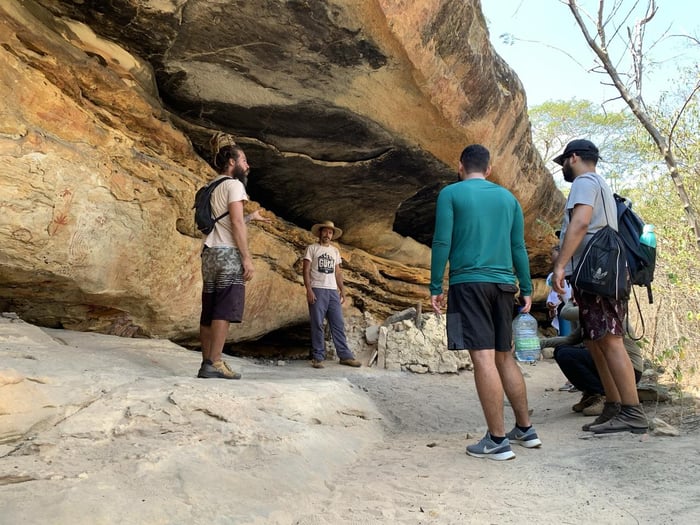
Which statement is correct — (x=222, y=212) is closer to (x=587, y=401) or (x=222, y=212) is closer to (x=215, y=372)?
(x=215, y=372)

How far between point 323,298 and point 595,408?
10.0ft

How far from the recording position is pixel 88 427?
2264mm

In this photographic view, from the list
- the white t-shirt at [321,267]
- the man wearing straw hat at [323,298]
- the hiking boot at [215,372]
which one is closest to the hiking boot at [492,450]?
the hiking boot at [215,372]

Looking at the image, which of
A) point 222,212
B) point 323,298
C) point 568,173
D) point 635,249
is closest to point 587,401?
point 635,249

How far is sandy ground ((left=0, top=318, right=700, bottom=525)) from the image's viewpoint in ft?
6.07

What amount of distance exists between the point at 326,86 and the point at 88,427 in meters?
3.22

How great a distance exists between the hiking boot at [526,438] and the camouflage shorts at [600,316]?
0.64 metres

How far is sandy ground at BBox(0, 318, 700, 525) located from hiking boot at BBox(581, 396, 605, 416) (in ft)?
0.81

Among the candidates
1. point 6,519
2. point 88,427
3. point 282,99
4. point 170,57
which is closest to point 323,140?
point 282,99

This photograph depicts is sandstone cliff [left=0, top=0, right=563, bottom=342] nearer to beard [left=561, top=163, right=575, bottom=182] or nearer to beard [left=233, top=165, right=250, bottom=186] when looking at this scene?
beard [left=233, top=165, right=250, bottom=186]

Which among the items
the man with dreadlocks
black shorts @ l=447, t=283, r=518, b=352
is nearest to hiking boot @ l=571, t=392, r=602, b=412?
black shorts @ l=447, t=283, r=518, b=352

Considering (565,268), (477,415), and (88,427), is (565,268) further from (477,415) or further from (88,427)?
(88,427)

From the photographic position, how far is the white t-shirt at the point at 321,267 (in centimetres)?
595

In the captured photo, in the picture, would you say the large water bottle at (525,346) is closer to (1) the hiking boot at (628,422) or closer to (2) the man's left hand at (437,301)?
(1) the hiking boot at (628,422)
